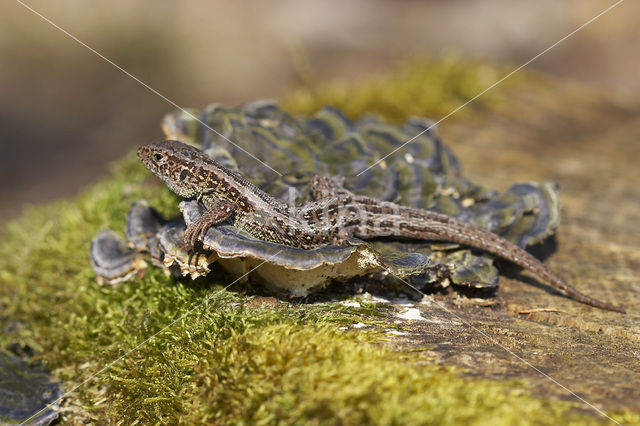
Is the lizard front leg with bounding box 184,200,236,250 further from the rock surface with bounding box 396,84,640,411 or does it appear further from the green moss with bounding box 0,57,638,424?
the rock surface with bounding box 396,84,640,411

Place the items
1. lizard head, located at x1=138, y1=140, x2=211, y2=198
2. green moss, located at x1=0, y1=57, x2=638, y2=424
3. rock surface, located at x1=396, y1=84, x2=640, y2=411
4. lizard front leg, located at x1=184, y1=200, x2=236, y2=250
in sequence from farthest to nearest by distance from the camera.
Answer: lizard head, located at x1=138, y1=140, x2=211, y2=198 < lizard front leg, located at x1=184, y1=200, x2=236, y2=250 < rock surface, located at x1=396, y1=84, x2=640, y2=411 < green moss, located at x1=0, y1=57, x2=638, y2=424

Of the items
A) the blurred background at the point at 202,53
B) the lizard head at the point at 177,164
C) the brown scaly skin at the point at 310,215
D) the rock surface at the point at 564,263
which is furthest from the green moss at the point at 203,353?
the blurred background at the point at 202,53

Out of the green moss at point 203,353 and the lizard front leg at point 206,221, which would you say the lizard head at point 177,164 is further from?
the green moss at point 203,353

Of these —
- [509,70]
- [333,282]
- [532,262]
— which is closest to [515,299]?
[532,262]

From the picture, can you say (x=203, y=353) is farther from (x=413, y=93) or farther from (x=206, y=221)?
(x=413, y=93)

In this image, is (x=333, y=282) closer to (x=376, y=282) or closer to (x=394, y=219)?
(x=376, y=282)

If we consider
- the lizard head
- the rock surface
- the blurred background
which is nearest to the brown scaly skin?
the lizard head

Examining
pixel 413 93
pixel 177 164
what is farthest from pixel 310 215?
pixel 413 93
